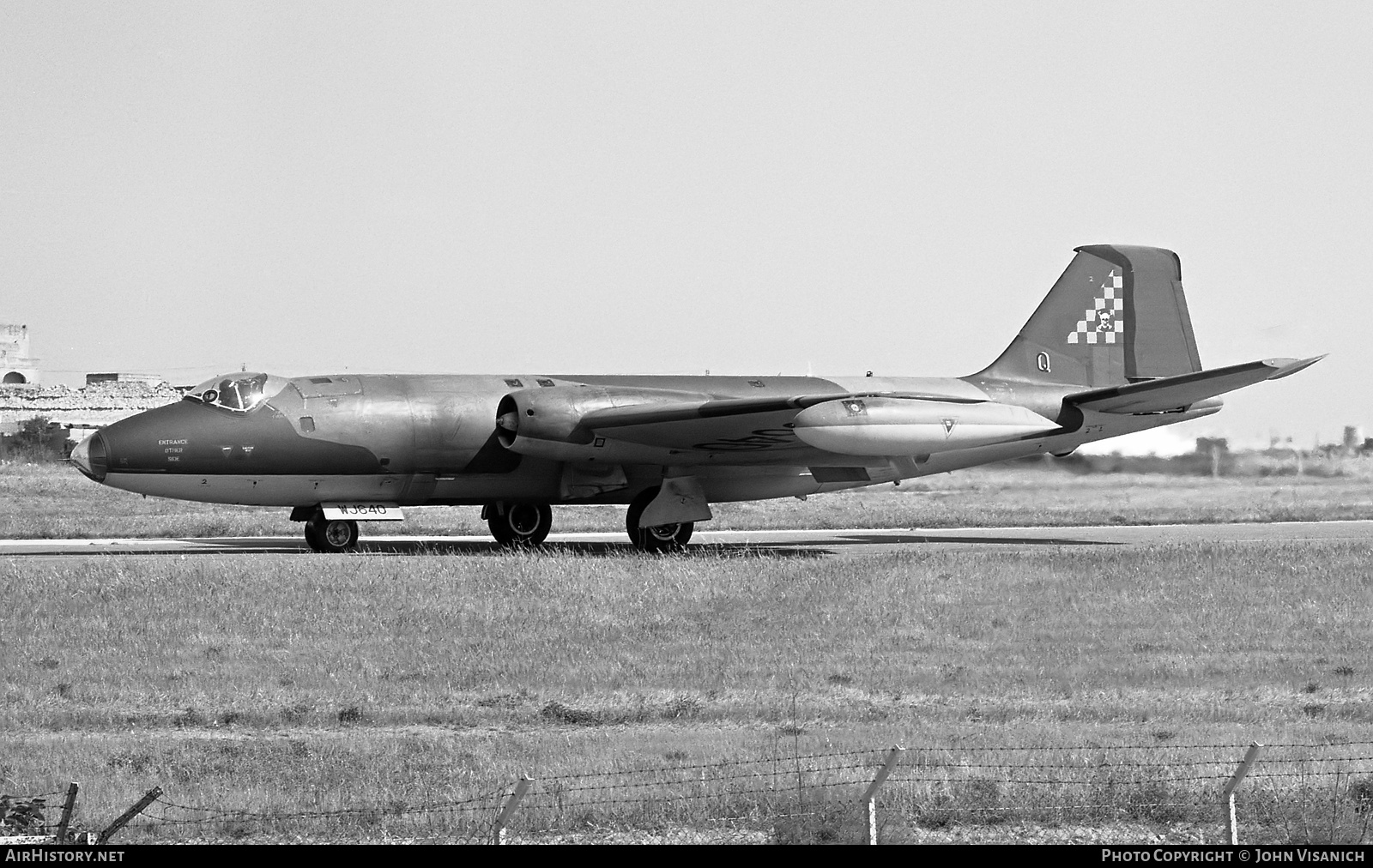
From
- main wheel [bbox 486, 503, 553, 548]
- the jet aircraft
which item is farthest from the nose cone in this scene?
main wheel [bbox 486, 503, 553, 548]

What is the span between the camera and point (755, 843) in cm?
980

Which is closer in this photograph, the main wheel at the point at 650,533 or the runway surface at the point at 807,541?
the main wheel at the point at 650,533

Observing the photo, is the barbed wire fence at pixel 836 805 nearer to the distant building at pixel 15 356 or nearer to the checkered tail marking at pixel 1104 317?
the checkered tail marking at pixel 1104 317

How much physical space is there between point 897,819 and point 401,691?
7.03 metres

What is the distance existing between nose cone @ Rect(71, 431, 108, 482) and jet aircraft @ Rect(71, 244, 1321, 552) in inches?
1.1

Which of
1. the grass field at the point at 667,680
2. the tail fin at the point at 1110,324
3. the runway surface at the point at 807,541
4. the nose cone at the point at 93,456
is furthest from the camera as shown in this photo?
the tail fin at the point at 1110,324

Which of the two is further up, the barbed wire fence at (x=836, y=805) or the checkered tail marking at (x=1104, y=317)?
the checkered tail marking at (x=1104, y=317)

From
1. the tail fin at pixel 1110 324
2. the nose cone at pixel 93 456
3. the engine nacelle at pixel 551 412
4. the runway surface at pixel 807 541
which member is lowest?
the runway surface at pixel 807 541

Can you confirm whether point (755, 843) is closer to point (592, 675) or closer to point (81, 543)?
point (592, 675)

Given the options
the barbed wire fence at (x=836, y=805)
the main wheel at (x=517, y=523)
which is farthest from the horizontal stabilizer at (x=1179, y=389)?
the barbed wire fence at (x=836, y=805)

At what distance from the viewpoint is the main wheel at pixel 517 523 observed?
27.4m

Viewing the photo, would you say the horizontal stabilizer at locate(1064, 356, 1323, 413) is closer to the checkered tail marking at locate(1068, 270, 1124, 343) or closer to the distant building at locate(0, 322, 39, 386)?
the checkered tail marking at locate(1068, 270, 1124, 343)

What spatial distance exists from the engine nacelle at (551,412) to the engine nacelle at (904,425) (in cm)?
353

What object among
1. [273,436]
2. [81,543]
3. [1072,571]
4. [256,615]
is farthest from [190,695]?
[81,543]
